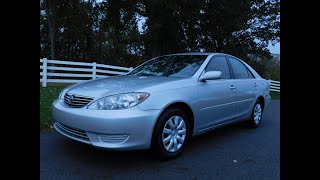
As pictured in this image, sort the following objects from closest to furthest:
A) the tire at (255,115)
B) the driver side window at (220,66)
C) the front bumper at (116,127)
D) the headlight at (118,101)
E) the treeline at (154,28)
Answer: the front bumper at (116,127) → the headlight at (118,101) → the driver side window at (220,66) → the tire at (255,115) → the treeline at (154,28)

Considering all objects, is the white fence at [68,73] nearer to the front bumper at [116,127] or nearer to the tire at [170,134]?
the front bumper at [116,127]

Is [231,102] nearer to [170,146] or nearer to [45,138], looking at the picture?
[170,146]

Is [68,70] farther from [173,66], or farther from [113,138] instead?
Answer: [113,138]

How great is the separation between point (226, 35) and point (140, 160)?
19642 millimetres

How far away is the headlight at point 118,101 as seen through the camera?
3254 millimetres

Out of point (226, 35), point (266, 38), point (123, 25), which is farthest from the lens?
point (266, 38)

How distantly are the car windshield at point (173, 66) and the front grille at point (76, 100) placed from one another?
4.48 feet

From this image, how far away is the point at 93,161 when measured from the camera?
3529 mm

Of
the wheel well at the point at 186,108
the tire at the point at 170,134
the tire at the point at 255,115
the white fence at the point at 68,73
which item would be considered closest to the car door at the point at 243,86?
the tire at the point at 255,115

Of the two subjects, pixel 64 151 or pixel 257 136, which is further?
pixel 257 136

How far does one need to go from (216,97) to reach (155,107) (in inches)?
50.7

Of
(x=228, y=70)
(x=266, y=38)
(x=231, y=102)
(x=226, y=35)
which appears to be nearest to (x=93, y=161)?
(x=231, y=102)

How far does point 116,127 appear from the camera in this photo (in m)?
3.12
